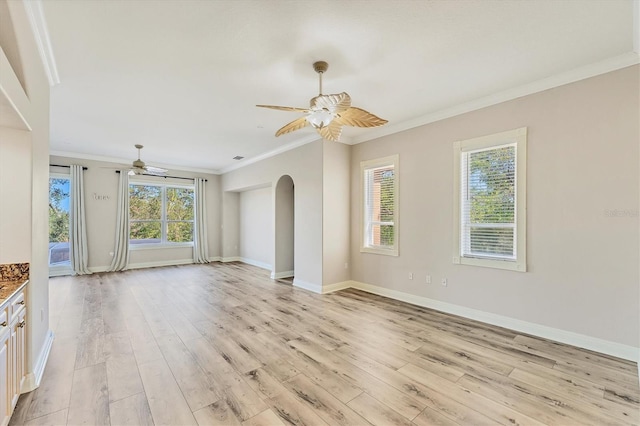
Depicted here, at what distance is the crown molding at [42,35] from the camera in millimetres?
2076

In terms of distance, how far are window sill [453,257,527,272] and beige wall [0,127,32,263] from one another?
4.60m

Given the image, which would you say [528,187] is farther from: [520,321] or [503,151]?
Result: [520,321]

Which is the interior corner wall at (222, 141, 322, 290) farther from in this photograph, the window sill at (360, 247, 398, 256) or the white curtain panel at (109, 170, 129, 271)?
the white curtain panel at (109, 170, 129, 271)

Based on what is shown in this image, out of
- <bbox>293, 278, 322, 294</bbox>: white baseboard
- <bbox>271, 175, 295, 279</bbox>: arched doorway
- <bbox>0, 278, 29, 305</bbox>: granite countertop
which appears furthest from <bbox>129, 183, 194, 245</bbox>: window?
<bbox>0, 278, 29, 305</bbox>: granite countertop

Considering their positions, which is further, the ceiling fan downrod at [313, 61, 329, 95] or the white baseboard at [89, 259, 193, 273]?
the white baseboard at [89, 259, 193, 273]

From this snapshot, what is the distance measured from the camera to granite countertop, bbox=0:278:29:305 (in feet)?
5.79

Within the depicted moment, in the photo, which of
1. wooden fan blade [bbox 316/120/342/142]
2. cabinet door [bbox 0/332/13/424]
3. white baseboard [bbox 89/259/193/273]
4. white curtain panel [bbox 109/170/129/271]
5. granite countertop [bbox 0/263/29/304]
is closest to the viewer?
cabinet door [bbox 0/332/13/424]

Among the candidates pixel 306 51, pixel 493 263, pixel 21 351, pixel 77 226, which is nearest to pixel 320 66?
pixel 306 51

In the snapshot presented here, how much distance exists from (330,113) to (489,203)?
2.52 metres

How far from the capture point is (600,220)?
2941 mm

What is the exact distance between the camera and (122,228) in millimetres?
7363

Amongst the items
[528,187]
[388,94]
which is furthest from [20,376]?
[528,187]

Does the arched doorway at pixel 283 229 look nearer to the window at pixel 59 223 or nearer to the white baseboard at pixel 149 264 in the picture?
the white baseboard at pixel 149 264

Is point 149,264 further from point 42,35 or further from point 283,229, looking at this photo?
point 42,35
